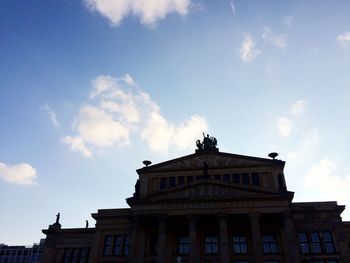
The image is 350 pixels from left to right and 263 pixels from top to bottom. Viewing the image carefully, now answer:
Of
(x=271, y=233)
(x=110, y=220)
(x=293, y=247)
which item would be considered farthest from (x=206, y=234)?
(x=110, y=220)

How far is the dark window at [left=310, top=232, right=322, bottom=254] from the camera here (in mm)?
38188

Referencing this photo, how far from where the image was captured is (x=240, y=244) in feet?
129

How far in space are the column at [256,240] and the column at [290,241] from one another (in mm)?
3021

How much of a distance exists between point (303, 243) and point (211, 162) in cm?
1564

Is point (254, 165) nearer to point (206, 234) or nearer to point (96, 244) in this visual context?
point (206, 234)

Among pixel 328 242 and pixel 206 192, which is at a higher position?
pixel 206 192

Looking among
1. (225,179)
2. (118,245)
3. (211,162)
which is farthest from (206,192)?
(118,245)

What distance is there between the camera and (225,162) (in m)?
44.8

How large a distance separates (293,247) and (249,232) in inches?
273

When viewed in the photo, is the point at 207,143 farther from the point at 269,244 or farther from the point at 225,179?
the point at 269,244

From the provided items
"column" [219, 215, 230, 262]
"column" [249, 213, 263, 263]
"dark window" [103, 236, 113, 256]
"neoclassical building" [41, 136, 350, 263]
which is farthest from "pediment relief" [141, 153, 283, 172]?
"dark window" [103, 236, 113, 256]

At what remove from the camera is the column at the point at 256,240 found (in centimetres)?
3332

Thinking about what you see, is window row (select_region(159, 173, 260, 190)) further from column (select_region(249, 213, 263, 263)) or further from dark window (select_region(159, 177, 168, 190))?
column (select_region(249, 213, 263, 263))

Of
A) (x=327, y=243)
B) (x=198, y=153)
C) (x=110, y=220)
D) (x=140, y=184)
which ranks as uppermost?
(x=198, y=153)
